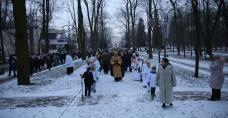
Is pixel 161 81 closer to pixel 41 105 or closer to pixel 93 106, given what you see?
pixel 93 106

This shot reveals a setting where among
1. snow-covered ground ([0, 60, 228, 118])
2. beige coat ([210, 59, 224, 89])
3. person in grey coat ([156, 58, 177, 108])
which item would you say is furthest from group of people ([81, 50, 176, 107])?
beige coat ([210, 59, 224, 89])

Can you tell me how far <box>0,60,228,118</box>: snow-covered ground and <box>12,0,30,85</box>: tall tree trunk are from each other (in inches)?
90.3

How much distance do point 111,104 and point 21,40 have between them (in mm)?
9533

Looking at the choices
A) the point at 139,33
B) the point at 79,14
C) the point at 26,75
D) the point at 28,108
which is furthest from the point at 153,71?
the point at 139,33

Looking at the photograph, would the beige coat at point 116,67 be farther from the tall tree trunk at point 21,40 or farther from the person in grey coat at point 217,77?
the person in grey coat at point 217,77

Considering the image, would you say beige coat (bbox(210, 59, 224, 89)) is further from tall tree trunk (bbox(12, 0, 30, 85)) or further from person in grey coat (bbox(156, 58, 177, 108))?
tall tree trunk (bbox(12, 0, 30, 85))

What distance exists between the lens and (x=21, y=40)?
21203 millimetres

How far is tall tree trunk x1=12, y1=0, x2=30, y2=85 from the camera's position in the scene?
68.9 ft

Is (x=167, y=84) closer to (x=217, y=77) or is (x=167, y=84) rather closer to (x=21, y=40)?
(x=217, y=77)

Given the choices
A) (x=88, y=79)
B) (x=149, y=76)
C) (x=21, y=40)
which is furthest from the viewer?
(x=21, y=40)

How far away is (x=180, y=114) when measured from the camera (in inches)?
445

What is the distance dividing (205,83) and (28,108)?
9603 millimetres

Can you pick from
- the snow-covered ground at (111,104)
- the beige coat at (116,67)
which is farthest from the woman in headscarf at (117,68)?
the snow-covered ground at (111,104)

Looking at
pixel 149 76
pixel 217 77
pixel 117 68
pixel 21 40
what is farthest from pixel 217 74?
pixel 21 40
